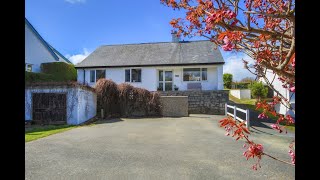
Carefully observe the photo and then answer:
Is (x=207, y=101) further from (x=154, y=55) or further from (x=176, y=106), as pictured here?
(x=154, y=55)

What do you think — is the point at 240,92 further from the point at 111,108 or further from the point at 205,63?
the point at 111,108

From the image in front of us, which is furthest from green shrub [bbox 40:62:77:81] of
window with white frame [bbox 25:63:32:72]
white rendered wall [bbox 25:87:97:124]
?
white rendered wall [bbox 25:87:97:124]

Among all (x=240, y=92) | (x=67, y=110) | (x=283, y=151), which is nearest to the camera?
(x=283, y=151)

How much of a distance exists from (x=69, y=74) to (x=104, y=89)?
10292mm

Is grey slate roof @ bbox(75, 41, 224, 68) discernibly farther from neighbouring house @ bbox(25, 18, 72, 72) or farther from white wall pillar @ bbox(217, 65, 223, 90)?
neighbouring house @ bbox(25, 18, 72, 72)

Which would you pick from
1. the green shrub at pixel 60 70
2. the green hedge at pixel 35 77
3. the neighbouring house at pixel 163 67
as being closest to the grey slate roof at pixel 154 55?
the neighbouring house at pixel 163 67

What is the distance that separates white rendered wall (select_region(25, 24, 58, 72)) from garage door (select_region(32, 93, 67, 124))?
31.4 feet

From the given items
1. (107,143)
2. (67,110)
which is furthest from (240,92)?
(107,143)

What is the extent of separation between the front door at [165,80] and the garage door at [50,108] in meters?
11.1

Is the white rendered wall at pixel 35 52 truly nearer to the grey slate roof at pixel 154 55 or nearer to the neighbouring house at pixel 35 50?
the neighbouring house at pixel 35 50

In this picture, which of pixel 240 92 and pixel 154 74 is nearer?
pixel 154 74

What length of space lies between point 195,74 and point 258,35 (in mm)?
20471

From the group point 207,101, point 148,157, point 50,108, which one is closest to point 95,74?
point 50,108
